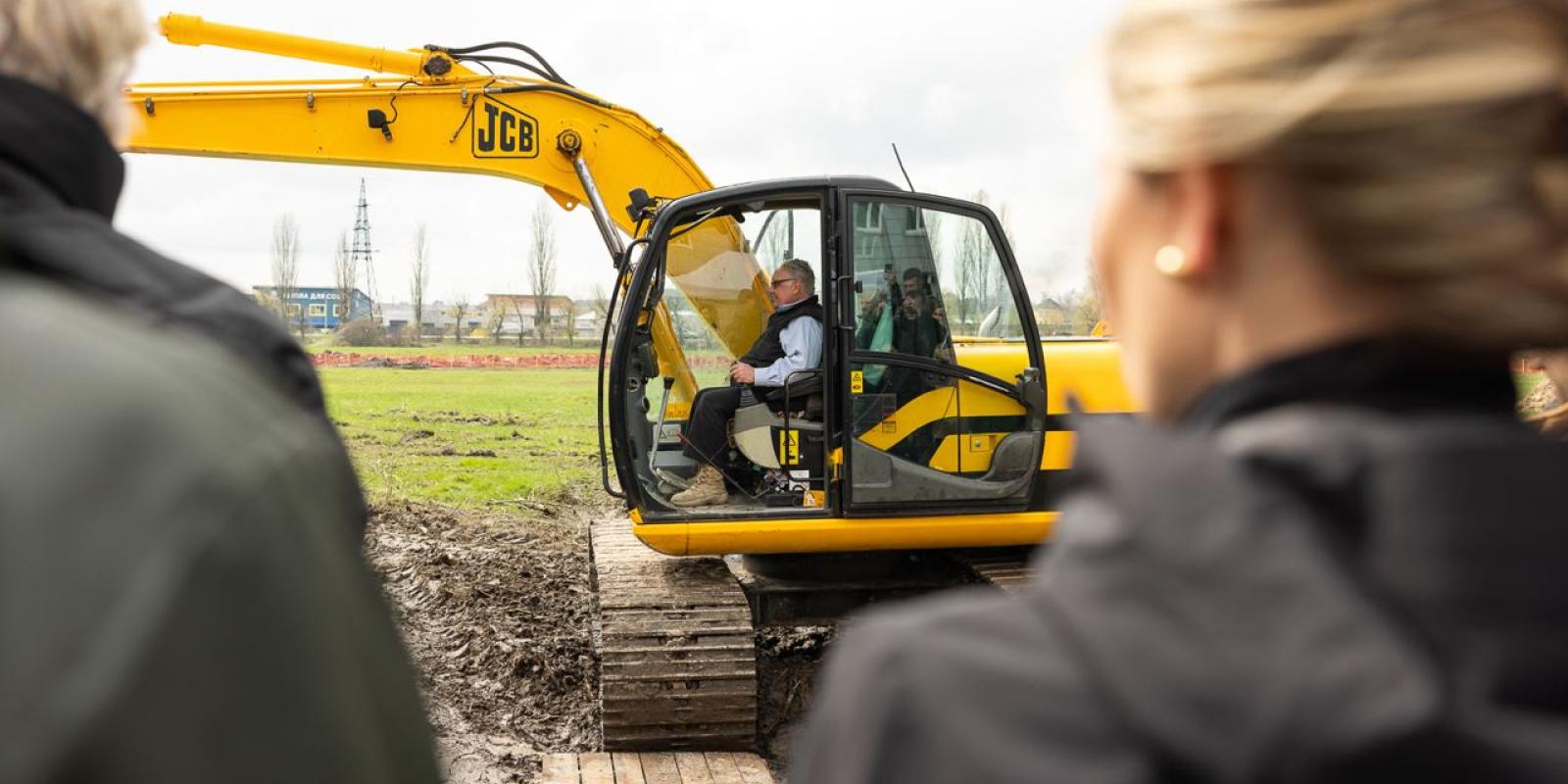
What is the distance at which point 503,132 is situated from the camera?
8.30 m

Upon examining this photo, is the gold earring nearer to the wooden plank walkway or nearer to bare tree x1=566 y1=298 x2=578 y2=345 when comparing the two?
the wooden plank walkway

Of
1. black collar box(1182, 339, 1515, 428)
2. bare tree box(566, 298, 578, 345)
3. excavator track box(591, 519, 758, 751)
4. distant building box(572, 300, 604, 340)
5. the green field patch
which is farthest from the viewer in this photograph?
distant building box(572, 300, 604, 340)

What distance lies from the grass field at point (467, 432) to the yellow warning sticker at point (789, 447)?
674 centimetres

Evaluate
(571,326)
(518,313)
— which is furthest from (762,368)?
(518,313)

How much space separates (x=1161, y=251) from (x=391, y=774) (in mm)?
654

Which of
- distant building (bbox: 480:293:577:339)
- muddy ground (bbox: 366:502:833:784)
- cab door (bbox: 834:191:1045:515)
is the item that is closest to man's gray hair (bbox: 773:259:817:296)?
cab door (bbox: 834:191:1045:515)

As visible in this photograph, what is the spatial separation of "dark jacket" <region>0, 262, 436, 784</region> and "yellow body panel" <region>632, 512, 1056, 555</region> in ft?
20.5

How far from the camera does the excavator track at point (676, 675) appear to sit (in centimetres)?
680

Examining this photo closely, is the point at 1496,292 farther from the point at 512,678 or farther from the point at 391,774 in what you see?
the point at 512,678

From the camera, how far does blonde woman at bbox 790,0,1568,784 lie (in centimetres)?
76

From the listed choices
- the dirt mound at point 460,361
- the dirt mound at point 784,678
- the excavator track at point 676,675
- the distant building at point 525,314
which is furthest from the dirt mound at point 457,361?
the excavator track at point 676,675

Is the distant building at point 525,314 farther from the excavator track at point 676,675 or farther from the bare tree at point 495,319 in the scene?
the excavator track at point 676,675

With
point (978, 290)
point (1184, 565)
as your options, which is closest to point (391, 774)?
point (1184, 565)

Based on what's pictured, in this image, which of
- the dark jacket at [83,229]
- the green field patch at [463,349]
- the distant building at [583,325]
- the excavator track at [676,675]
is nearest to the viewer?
the dark jacket at [83,229]
